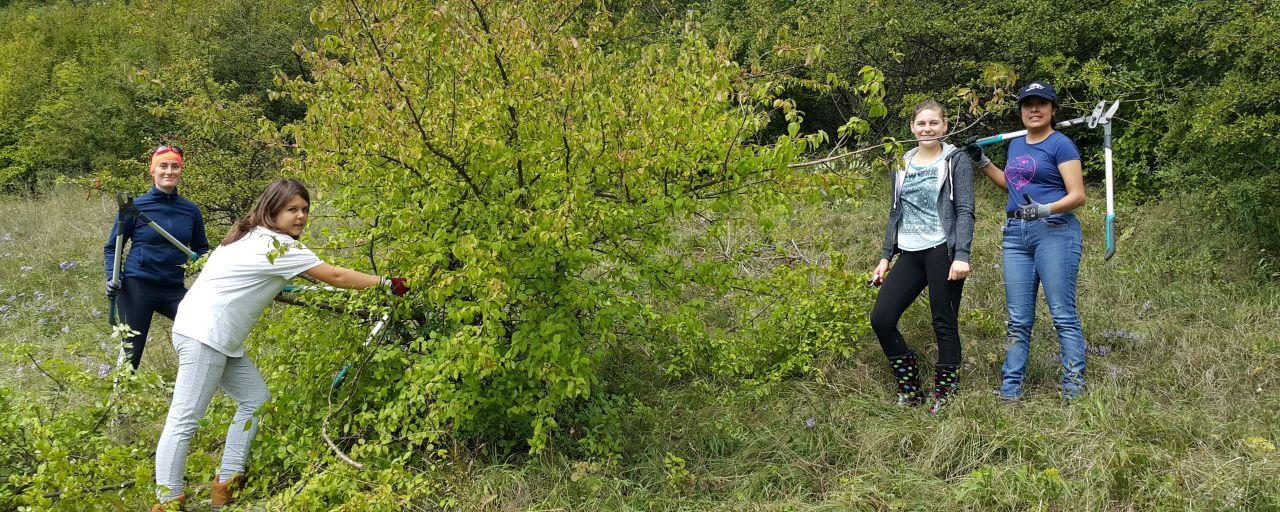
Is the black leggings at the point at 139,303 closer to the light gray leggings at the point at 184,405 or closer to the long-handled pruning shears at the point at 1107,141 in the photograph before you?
the light gray leggings at the point at 184,405

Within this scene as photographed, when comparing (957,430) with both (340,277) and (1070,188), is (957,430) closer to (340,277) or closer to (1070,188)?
(1070,188)

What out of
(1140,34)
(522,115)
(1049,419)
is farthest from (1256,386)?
(1140,34)

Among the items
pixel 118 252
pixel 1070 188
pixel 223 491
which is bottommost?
pixel 223 491

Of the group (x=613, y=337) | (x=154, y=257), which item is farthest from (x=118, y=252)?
(x=613, y=337)

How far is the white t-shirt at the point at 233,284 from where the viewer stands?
116 inches

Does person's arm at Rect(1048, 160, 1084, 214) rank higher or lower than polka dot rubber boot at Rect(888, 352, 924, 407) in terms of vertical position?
higher

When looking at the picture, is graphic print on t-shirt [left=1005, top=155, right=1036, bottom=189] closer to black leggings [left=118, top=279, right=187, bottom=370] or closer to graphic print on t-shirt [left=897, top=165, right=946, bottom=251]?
graphic print on t-shirt [left=897, top=165, right=946, bottom=251]

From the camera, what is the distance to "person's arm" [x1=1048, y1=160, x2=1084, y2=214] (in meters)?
3.29

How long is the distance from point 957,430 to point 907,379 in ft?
1.62

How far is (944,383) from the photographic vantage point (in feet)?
11.9

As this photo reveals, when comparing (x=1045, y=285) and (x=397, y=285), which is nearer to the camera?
(x=397, y=285)

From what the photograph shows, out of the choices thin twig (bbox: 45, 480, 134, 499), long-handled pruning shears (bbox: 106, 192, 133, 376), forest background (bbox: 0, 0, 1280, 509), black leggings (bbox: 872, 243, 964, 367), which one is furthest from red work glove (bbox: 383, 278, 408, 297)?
black leggings (bbox: 872, 243, 964, 367)

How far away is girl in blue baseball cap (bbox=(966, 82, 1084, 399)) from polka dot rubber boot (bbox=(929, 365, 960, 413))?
0.27 m

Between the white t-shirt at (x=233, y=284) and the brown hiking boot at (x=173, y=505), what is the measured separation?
0.59m
